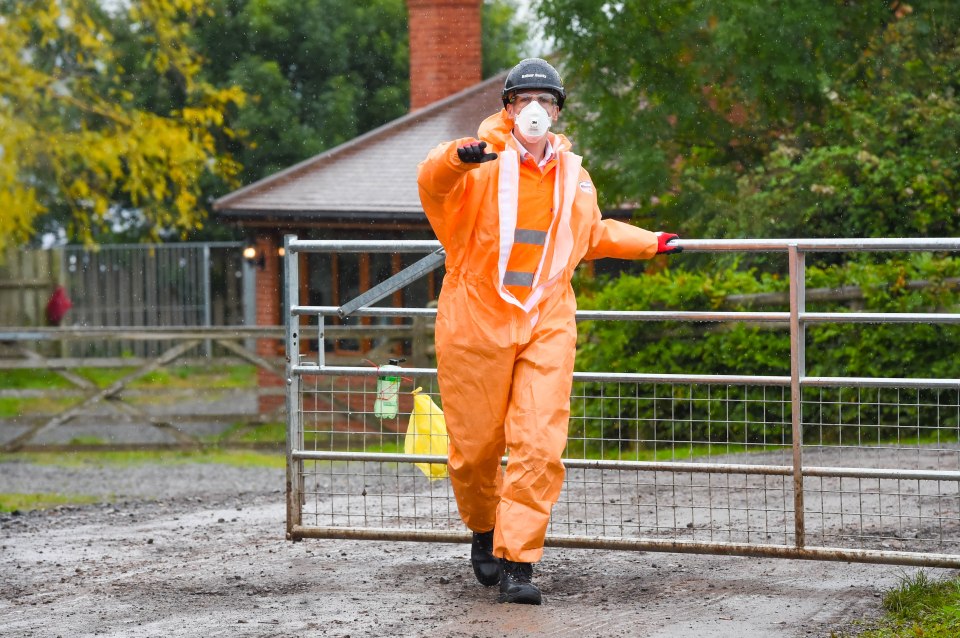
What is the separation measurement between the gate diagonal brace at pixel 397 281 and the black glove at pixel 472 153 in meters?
1.04

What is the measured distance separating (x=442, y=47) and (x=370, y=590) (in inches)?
614

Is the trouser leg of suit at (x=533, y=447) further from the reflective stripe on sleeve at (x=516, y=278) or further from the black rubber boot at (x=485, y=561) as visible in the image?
the black rubber boot at (x=485, y=561)

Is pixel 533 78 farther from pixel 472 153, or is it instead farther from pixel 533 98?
pixel 472 153

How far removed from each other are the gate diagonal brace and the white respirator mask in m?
0.88

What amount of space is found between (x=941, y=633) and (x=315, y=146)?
25.7 metres

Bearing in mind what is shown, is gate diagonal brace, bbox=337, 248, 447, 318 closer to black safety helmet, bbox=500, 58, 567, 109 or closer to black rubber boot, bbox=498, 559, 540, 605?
black safety helmet, bbox=500, 58, 567, 109

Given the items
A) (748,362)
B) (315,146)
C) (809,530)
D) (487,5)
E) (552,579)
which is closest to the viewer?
(552,579)

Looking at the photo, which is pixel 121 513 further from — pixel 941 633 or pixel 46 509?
pixel 941 633

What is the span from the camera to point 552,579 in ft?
20.3

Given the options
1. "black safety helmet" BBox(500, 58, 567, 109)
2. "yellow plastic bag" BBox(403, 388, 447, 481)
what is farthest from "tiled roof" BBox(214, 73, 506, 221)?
"black safety helmet" BBox(500, 58, 567, 109)

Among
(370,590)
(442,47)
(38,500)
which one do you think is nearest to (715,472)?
(370,590)

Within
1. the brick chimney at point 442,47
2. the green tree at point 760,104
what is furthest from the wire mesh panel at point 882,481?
the brick chimney at point 442,47

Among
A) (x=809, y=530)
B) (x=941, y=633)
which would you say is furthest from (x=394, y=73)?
(x=941, y=633)

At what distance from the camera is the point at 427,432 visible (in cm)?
676
